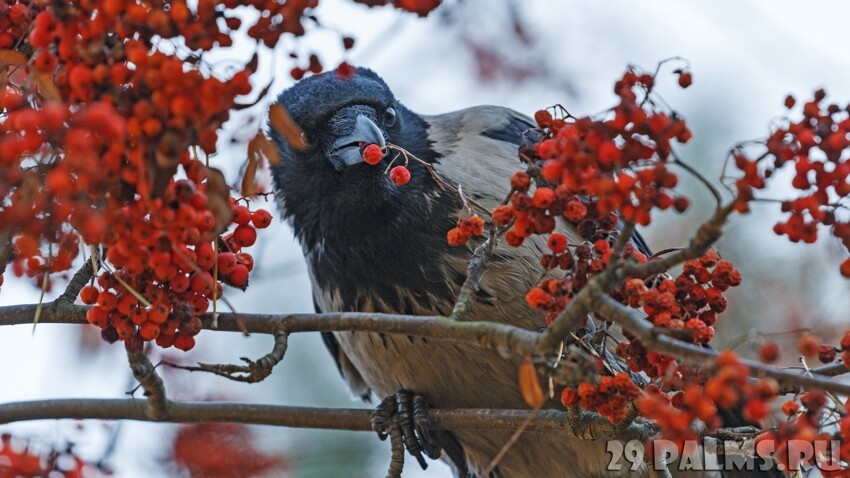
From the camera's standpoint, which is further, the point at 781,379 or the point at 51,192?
the point at 51,192

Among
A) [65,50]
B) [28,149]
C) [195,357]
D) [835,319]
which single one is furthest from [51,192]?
[835,319]

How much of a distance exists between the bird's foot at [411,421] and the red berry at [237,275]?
143 cm

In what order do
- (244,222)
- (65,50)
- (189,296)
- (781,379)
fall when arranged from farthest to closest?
1. (244,222)
2. (189,296)
3. (65,50)
4. (781,379)

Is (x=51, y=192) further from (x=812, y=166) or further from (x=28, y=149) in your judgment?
(x=812, y=166)

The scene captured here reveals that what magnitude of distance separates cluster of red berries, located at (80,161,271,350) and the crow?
1.22 metres

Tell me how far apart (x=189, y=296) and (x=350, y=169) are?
1.59 metres

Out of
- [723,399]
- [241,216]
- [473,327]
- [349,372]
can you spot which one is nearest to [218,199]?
[241,216]

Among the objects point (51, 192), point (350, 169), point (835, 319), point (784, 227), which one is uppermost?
point (51, 192)

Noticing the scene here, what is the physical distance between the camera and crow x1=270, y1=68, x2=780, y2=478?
11.8ft

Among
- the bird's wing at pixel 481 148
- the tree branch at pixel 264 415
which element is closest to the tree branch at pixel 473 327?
the tree branch at pixel 264 415

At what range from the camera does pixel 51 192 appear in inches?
69.7

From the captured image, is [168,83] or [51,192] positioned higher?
[168,83]

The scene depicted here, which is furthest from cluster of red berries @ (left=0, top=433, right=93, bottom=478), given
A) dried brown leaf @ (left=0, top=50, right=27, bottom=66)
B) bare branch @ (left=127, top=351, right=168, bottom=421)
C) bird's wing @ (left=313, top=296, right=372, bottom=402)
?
bird's wing @ (left=313, top=296, right=372, bottom=402)

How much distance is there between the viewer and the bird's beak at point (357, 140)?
3479mm
